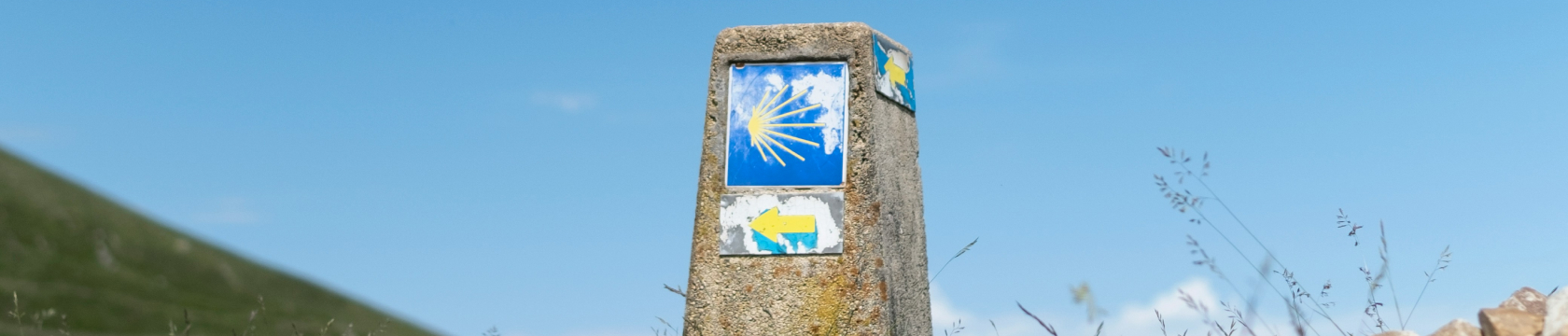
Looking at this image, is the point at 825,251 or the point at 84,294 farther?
the point at 84,294

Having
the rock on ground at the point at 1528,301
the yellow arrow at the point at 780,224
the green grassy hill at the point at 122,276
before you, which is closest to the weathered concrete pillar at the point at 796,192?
the yellow arrow at the point at 780,224

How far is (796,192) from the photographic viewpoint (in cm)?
591

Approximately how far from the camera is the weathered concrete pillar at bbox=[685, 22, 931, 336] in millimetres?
5867

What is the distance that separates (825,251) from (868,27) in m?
1.19

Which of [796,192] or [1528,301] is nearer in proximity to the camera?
[1528,301]

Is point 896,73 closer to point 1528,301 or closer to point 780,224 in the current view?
point 780,224

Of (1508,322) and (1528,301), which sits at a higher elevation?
(1528,301)

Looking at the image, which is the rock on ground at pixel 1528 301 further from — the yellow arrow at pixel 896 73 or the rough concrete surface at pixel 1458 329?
the yellow arrow at pixel 896 73

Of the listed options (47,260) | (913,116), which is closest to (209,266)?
(47,260)

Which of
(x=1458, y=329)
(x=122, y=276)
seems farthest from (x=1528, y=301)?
(x=122, y=276)

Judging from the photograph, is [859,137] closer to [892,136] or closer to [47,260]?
[892,136]

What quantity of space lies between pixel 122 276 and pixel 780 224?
204ft

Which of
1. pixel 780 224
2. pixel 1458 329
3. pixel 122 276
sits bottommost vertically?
pixel 1458 329

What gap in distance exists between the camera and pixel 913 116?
6.95 m
